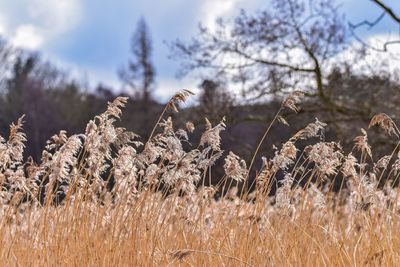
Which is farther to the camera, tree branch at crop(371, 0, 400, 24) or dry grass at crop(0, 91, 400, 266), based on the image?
tree branch at crop(371, 0, 400, 24)

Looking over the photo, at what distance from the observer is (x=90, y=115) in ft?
102

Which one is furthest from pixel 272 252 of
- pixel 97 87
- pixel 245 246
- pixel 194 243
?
pixel 97 87

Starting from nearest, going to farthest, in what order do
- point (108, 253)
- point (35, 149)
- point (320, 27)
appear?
point (108, 253), point (320, 27), point (35, 149)

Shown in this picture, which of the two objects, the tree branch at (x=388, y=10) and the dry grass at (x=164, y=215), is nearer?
the dry grass at (x=164, y=215)

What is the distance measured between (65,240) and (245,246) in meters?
1.09

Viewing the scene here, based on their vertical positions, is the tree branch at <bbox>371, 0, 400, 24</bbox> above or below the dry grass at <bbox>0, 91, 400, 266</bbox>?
above

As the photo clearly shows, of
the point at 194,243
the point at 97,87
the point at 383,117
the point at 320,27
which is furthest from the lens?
the point at 97,87

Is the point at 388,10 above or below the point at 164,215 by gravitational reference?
above

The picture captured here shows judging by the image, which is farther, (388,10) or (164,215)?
(388,10)

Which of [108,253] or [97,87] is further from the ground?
[97,87]

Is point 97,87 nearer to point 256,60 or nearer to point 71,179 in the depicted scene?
point 256,60

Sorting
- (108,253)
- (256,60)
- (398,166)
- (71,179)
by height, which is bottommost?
(108,253)

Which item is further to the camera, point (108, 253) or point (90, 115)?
point (90, 115)

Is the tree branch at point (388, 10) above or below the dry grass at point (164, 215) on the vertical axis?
above
